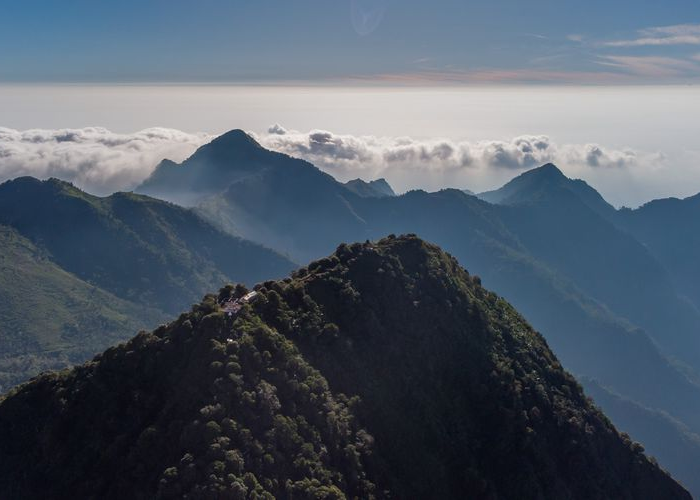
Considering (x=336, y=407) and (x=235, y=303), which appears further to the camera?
(x=235, y=303)

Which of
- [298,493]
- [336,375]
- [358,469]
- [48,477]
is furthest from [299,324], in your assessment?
[48,477]

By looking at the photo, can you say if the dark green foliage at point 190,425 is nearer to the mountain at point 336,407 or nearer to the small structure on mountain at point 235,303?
the mountain at point 336,407

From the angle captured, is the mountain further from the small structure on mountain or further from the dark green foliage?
the small structure on mountain

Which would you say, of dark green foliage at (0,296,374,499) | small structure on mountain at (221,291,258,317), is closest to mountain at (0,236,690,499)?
dark green foliage at (0,296,374,499)

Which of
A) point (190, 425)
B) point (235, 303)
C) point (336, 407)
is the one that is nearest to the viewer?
point (190, 425)

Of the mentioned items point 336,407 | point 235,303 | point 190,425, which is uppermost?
point 235,303

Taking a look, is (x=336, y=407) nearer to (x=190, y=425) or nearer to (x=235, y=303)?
(x=190, y=425)

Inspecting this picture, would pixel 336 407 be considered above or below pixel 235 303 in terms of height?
below

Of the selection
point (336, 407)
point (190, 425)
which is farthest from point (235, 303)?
point (190, 425)

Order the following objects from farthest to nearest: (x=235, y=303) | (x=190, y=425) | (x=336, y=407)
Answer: (x=235, y=303) < (x=336, y=407) < (x=190, y=425)
